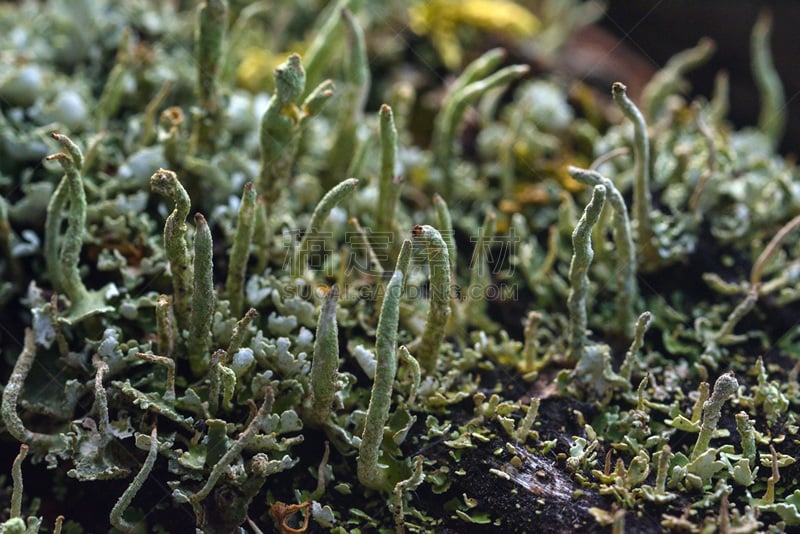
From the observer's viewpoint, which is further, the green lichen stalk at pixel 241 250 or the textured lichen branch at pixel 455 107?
the textured lichen branch at pixel 455 107

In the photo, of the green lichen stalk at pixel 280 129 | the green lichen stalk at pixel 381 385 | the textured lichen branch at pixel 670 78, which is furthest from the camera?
the textured lichen branch at pixel 670 78

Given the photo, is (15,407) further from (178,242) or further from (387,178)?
(387,178)

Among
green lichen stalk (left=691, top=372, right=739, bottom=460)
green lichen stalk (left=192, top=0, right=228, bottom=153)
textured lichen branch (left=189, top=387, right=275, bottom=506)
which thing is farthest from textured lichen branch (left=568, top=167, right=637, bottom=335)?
green lichen stalk (left=192, top=0, right=228, bottom=153)

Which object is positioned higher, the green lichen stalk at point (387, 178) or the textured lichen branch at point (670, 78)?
the textured lichen branch at point (670, 78)

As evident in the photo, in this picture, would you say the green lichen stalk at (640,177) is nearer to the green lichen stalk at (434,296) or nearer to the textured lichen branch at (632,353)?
the textured lichen branch at (632,353)

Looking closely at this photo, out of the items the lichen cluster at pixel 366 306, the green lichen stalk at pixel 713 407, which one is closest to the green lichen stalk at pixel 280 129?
the lichen cluster at pixel 366 306

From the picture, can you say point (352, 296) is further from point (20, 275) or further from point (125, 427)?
point (20, 275)

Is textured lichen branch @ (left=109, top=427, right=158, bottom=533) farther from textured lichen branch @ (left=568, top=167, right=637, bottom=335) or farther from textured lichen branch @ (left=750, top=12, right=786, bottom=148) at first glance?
textured lichen branch @ (left=750, top=12, right=786, bottom=148)
